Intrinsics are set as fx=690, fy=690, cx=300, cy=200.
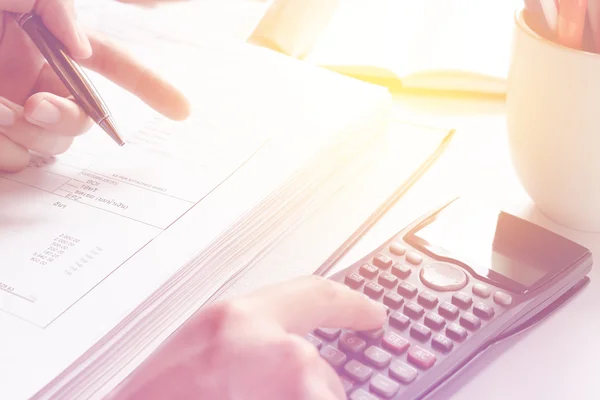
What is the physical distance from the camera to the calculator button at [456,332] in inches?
12.9

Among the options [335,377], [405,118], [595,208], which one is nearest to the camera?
[335,377]

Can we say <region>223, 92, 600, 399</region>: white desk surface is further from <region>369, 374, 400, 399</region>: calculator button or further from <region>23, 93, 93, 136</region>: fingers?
<region>23, 93, 93, 136</region>: fingers

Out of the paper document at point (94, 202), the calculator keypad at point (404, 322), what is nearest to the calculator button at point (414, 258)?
the calculator keypad at point (404, 322)

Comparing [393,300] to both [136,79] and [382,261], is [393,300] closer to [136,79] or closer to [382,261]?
[382,261]

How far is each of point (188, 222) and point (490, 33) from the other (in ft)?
1.19

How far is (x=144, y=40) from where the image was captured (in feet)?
1.91

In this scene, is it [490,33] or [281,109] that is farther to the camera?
[490,33]

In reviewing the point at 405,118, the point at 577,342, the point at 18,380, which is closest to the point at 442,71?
the point at 405,118

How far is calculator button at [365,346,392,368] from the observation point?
316 millimetres

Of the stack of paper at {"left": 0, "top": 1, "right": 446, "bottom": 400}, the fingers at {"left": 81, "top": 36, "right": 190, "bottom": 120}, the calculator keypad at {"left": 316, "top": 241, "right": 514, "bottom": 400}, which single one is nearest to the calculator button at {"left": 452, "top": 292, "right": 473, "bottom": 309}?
the calculator keypad at {"left": 316, "top": 241, "right": 514, "bottom": 400}

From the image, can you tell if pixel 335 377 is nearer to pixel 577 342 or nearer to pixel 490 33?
pixel 577 342

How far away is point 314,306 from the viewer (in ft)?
1.02

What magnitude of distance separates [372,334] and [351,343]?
12mm

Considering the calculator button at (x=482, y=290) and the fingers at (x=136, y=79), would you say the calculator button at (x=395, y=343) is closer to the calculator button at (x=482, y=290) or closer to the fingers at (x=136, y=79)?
the calculator button at (x=482, y=290)
